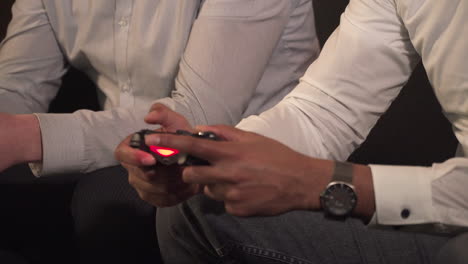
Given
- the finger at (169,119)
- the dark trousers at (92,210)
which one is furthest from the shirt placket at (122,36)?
the finger at (169,119)

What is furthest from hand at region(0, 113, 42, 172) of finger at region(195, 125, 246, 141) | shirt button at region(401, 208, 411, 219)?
shirt button at region(401, 208, 411, 219)

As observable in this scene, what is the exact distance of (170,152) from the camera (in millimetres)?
792

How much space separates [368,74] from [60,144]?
603mm

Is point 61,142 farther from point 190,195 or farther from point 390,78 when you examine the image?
point 390,78

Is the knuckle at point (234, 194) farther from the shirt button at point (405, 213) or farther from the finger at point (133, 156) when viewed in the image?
the shirt button at point (405, 213)

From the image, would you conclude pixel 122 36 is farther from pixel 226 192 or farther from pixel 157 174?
pixel 226 192

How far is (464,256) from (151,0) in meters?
0.89

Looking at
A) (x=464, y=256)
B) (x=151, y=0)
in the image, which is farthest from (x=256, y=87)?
(x=464, y=256)

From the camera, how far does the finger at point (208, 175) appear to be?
2.52 feet

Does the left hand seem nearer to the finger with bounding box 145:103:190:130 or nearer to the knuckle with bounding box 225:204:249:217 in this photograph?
the knuckle with bounding box 225:204:249:217

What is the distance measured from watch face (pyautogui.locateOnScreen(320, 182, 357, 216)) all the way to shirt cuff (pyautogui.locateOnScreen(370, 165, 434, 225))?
0.15 feet

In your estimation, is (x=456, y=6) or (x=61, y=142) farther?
(x=61, y=142)

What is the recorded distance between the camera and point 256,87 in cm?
140

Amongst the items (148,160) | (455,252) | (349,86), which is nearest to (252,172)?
(148,160)
